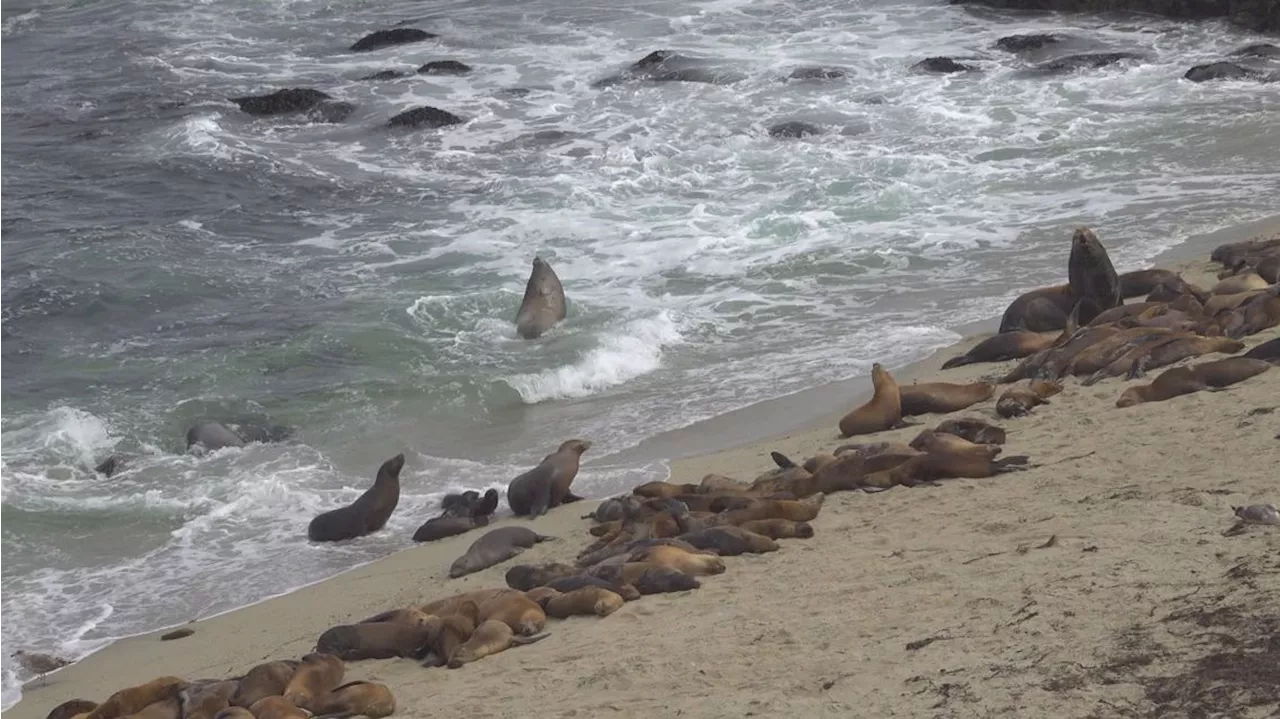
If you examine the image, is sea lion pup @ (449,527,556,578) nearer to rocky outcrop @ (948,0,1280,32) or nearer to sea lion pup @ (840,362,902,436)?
sea lion pup @ (840,362,902,436)

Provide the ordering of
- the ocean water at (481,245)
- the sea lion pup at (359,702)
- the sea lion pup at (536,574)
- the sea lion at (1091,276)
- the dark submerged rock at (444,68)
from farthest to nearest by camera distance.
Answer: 1. the dark submerged rock at (444,68)
2. the sea lion at (1091,276)
3. the ocean water at (481,245)
4. the sea lion pup at (536,574)
5. the sea lion pup at (359,702)

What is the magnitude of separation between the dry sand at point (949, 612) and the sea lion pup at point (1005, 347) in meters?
1.73

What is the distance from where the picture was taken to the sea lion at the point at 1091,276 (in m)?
12.2

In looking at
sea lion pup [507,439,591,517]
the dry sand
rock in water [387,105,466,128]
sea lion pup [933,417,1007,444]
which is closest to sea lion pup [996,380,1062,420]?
the dry sand

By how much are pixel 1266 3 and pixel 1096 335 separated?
16.1m

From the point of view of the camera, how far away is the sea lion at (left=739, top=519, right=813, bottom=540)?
834cm

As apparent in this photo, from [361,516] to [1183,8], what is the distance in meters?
20.4

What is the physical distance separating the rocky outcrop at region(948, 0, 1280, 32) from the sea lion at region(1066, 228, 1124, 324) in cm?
1436

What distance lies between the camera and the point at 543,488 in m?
10.1

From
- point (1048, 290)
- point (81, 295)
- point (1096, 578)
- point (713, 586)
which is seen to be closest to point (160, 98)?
point (81, 295)

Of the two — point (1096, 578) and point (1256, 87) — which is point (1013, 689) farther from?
point (1256, 87)

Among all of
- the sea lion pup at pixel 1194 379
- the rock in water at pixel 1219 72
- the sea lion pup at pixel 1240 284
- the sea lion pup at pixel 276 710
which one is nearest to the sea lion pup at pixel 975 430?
the sea lion pup at pixel 1194 379

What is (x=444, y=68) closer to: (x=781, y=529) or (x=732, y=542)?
(x=781, y=529)

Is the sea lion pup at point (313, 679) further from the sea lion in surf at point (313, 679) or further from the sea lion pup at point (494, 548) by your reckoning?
the sea lion pup at point (494, 548)
